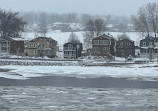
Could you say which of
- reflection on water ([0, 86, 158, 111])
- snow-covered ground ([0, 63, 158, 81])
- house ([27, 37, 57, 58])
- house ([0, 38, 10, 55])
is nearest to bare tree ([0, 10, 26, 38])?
house ([0, 38, 10, 55])

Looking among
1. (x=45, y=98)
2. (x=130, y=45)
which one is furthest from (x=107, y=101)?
(x=130, y=45)

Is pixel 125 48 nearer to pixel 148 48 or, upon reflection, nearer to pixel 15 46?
pixel 148 48

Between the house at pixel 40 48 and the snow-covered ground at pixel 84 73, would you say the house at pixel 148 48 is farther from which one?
the snow-covered ground at pixel 84 73

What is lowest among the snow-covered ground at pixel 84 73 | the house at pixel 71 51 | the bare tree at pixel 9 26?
the snow-covered ground at pixel 84 73

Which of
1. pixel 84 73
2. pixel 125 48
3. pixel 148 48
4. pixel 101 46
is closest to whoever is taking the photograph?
pixel 84 73

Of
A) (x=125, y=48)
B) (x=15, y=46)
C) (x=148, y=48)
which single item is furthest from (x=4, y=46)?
(x=148, y=48)

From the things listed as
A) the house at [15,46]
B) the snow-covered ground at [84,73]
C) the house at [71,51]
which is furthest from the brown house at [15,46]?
the snow-covered ground at [84,73]

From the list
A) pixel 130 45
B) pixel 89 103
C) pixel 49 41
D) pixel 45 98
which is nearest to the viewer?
pixel 89 103

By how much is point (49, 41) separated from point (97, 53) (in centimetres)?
1542

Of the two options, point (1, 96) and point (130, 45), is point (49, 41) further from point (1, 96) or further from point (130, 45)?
point (1, 96)

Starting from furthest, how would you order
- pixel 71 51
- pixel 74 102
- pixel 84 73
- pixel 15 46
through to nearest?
1. pixel 15 46
2. pixel 71 51
3. pixel 84 73
4. pixel 74 102

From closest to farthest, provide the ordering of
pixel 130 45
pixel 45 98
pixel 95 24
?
pixel 45 98, pixel 130 45, pixel 95 24

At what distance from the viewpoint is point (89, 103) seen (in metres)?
15.1

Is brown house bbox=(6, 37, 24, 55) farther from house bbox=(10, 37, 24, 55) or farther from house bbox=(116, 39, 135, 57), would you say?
house bbox=(116, 39, 135, 57)
